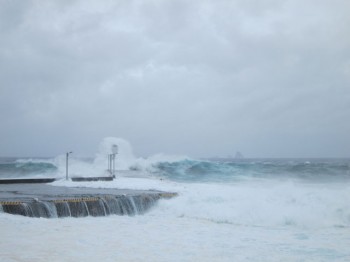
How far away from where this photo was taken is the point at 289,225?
41.1ft

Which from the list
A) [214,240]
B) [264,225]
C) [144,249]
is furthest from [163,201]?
[144,249]

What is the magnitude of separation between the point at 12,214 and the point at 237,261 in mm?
6682

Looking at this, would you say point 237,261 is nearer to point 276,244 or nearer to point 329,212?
point 276,244

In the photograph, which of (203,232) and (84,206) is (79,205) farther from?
(203,232)

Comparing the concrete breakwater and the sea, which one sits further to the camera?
the concrete breakwater

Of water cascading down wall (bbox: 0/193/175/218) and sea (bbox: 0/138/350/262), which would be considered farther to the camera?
water cascading down wall (bbox: 0/193/175/218)

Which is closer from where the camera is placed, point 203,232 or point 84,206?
point 203,232

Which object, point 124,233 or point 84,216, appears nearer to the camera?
point 124,233

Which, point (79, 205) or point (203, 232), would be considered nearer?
point (203, 232)

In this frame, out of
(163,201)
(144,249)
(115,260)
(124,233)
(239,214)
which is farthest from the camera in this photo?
(163,201)

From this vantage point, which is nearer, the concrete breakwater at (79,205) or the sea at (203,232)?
the sea at (203,232)

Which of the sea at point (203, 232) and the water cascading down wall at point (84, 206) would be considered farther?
the water cascading down wall at point (84, 206)

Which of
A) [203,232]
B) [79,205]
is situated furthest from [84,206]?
[203,232]

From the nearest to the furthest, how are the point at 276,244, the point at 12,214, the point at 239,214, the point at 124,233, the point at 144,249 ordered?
1. the point at 144,249
2. the point at 276,244
3. the point at 124,233
4. the point at 12,214
5. the point at 239,214
